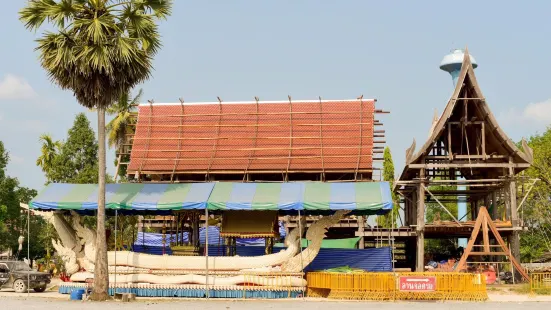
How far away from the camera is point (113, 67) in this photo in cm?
2538

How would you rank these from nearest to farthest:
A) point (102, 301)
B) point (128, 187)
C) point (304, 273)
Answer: point (102, 301) → point (304, 273) → point (128, 187)

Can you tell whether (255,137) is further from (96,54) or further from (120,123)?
(120,123)

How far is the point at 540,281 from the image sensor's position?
29859mm

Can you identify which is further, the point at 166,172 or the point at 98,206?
the point at 166,172

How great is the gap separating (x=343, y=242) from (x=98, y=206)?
55.1ft

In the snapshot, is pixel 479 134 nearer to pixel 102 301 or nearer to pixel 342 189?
pixel 342 189

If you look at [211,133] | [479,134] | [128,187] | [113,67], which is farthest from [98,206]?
[479,134]

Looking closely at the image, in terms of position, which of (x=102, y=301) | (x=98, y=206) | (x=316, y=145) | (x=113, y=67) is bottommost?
(x=102, y=301)

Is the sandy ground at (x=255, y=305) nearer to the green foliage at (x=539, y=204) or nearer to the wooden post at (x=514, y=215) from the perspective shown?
the wooden post at (x=514, y=215)

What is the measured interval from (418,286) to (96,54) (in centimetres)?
1404

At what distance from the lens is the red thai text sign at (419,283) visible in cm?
2455

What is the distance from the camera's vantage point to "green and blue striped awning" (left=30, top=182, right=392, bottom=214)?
26.2 m

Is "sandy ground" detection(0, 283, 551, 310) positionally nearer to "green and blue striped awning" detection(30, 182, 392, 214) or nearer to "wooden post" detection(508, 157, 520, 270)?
"green and blue striped awning" detection(30, 182, 392, 214)

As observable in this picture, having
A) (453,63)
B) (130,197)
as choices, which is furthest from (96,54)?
(453,63)
